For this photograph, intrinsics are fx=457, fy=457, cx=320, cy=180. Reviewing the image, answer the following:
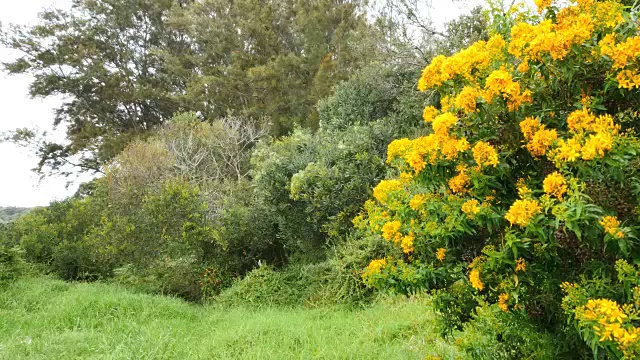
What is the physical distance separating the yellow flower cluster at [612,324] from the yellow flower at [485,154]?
672 mm

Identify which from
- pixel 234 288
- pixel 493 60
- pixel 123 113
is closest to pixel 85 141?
pixel 123 113

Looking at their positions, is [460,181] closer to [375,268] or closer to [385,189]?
[385,189]

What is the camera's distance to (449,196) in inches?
85.2

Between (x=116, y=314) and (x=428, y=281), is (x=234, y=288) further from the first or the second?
(x=428, y=281)

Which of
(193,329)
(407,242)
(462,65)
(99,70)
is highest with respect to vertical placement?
(99,70)

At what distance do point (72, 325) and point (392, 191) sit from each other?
13.7 ft

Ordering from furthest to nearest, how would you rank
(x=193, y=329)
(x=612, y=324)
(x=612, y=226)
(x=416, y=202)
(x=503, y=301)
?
(x=193, y=329) → (x=416, y=202) → (x=503, y=301) → (x=612, y=226) → (x=612, y=324)

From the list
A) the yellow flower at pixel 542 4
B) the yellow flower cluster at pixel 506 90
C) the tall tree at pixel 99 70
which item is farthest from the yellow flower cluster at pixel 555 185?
the tall tree at pixel 99 70

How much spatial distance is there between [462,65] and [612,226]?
1011mm

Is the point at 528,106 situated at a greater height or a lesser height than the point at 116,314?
greater

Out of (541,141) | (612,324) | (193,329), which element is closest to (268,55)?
(193,329)

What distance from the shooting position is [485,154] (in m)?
2.00

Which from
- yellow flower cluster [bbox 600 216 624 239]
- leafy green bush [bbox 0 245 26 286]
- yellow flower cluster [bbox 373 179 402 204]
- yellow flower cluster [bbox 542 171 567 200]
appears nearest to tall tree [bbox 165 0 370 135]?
leafy green bush [bbox 0 245 26 286]

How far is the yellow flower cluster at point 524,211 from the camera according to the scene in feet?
5.79
